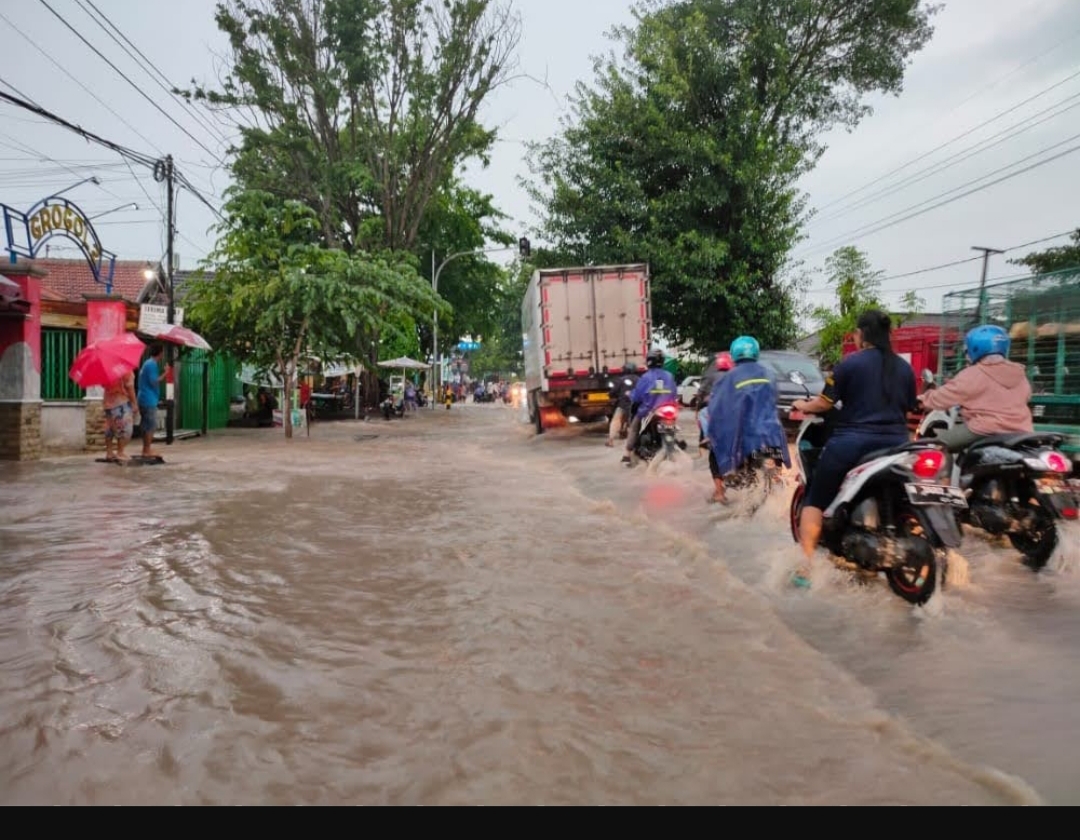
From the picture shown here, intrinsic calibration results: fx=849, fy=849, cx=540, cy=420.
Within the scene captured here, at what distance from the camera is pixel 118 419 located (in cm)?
1241

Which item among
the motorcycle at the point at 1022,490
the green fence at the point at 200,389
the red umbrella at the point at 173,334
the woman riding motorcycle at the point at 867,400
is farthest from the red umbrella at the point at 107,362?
the motorcycle at the point at 1022,490

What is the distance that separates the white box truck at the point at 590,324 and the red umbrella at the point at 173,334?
7.02 metres

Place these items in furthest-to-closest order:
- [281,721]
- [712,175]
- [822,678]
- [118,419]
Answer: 1. [712,175]
2. [118,419]
3. [822,678]
4. [281,721]

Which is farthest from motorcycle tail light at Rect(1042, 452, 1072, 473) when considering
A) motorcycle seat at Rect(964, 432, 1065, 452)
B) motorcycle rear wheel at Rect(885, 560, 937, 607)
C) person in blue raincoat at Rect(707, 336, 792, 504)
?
person in blue raincoat at Rect(707, 336, 792, 504)

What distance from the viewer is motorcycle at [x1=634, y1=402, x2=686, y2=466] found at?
434 inches

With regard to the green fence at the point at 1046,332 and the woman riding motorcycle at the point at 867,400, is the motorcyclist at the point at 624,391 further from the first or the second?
the woman riding motorcycle at the point at 867,400

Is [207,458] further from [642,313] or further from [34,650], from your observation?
[34,650]

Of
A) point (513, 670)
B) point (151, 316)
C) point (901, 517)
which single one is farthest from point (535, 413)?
point (513, 670)

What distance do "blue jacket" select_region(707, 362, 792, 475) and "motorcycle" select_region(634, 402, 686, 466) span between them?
9.65ft

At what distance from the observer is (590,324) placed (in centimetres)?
1683

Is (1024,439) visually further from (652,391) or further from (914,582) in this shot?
(652,391)

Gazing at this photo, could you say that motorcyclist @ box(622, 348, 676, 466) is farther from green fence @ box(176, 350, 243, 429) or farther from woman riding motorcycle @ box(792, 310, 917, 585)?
green fence @ box(176, 350, 243, 429)
